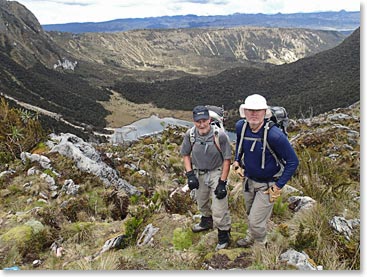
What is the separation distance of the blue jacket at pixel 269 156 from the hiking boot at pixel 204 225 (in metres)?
1.30

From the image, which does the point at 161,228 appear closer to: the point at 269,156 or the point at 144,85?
the point at 269,156

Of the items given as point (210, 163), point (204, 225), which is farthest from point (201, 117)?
point (204, 225)

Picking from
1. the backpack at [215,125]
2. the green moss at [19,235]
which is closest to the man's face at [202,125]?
the backpack at [215,125]

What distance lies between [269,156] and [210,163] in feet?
3.21

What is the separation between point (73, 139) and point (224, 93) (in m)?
148

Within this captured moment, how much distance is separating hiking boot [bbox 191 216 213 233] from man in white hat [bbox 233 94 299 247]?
894 millimetres

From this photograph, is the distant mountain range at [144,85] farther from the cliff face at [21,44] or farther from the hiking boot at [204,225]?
the hiking boot at [204,225]

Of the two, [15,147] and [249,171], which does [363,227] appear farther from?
[15,147]

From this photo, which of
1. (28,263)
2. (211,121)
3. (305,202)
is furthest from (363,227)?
(28,263)

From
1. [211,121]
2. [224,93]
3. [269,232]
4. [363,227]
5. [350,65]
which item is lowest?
[224,93]

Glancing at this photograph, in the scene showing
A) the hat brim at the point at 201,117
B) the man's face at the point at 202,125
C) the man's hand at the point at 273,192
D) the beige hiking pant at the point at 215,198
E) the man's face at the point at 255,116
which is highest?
the man's face at the point at 255,116

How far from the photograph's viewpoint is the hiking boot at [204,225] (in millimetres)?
5906

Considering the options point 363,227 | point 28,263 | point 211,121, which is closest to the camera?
point 363,227

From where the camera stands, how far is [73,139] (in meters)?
14.0
